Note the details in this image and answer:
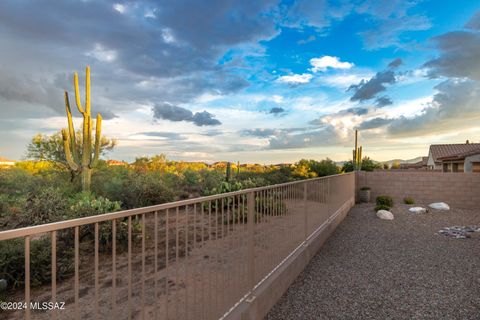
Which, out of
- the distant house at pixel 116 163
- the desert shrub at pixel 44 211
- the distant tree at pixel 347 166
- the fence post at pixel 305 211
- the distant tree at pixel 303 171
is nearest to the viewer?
the fence post at pixel 305 211

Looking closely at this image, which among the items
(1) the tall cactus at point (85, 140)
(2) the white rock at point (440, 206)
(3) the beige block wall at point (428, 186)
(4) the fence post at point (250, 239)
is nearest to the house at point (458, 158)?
(3) the beige block wall at point (428, 186)

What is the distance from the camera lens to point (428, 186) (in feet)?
Answer: 41.9

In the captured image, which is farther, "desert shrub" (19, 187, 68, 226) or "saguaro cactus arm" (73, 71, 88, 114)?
"saguaro cactus arm" (73, 71, 88, 114)

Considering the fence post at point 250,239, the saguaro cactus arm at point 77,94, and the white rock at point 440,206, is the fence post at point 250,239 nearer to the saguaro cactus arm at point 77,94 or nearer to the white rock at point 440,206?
the saguaro cactus arm at point 77,94

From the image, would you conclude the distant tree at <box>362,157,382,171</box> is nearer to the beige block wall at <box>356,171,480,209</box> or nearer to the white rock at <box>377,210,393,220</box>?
the beige block wall at <box>356,171,480,209</box>

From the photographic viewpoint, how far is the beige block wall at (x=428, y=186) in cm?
1205

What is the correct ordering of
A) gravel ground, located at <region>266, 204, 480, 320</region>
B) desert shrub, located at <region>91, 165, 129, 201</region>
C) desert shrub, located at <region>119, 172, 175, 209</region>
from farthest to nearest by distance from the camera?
desert shrub, located at <region>91, 165, 129, 201</region> < desert shrub, located at <region>119, 172, 175, 209</region> < gravel ground, located at <region>266, 204, 480, 320</region>

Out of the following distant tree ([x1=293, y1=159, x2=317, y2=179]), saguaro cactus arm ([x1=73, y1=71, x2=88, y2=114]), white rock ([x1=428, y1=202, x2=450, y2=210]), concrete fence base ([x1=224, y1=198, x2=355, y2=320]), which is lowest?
white rock ([x1=428, y1=202, x2=450, y2=210])

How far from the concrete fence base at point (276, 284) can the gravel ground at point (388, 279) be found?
11 cm

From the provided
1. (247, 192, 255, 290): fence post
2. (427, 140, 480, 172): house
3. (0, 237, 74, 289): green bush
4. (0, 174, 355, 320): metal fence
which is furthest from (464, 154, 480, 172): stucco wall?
(0, 237, 74, 289): green bush

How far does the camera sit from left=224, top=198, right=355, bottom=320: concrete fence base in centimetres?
275

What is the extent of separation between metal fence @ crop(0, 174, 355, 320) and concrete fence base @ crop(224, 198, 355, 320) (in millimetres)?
74

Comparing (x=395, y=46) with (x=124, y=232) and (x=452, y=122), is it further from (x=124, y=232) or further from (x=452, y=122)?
(x=124, y=232)

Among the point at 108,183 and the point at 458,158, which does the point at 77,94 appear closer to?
the point at 108,183
